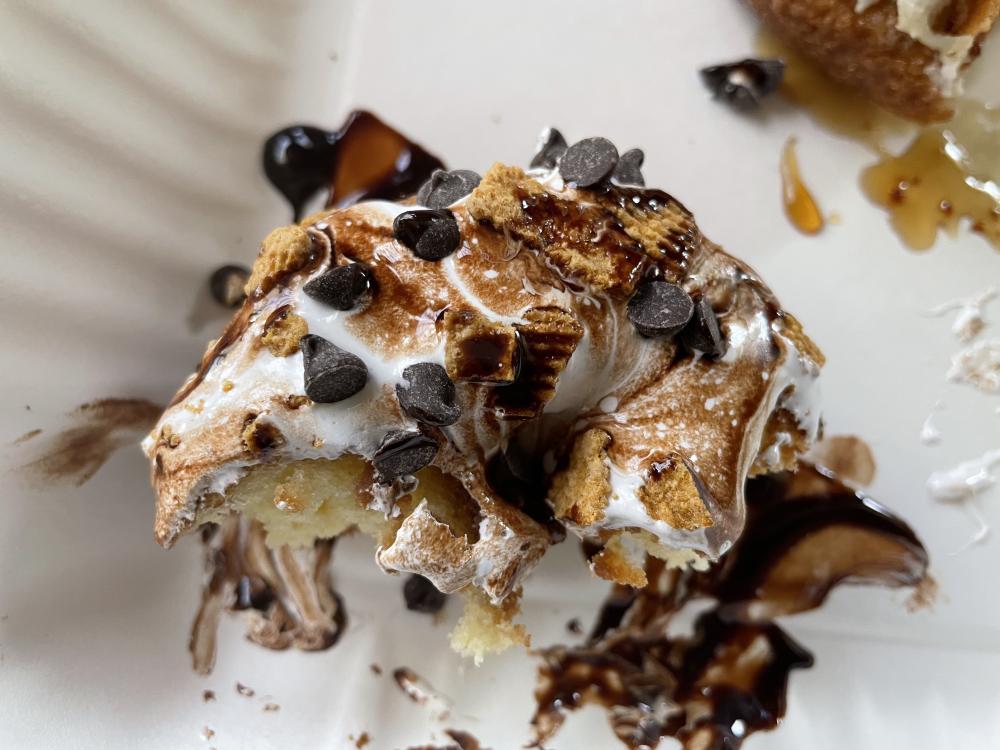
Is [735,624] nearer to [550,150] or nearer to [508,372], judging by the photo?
[508,372]

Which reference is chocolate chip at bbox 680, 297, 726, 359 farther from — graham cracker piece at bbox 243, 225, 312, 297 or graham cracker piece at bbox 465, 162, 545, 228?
graham cracker piece at bbox 243, 225, 312, 297

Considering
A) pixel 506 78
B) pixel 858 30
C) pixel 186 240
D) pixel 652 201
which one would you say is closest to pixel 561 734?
pixel 652 201

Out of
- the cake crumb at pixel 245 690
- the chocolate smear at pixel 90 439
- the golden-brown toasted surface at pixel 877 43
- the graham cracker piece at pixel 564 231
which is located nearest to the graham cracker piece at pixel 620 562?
the graham cracker piece at pixel 564 231

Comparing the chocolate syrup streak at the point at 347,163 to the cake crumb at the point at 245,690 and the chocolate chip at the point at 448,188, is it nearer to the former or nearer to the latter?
the chocolate chip at the point at 448,188

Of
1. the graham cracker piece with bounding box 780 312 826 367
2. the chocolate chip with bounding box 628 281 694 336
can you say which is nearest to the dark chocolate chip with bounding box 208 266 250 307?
the chocolate chip with bounding box 628 281 694 336

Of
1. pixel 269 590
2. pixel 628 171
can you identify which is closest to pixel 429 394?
pixel 628 171

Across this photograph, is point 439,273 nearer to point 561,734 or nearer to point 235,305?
point 235,305

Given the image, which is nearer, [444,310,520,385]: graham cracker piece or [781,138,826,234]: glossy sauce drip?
[444,310,520,385]: graham cracker piece
